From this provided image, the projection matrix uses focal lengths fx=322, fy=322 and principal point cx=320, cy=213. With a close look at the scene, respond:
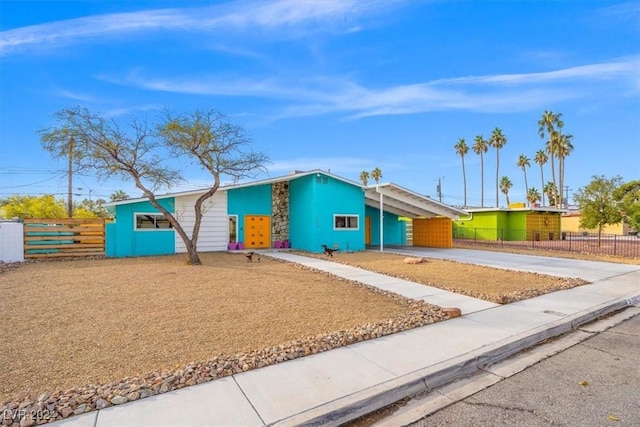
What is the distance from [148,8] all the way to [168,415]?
396 inches

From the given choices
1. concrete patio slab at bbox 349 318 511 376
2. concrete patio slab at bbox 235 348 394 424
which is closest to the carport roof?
concrete patio slab at bbox 349 318 511 376

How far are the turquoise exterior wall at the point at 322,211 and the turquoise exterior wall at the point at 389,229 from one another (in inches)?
207

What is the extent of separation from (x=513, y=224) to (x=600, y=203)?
25.4ft

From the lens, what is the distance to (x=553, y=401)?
314cm

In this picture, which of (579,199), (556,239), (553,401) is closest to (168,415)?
(553,401)

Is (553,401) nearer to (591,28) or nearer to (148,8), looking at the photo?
(148,8)

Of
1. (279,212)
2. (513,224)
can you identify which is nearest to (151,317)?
(279,212)

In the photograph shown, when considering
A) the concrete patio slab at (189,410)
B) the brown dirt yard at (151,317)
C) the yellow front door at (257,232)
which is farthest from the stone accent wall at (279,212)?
the concrete patio slab at (189,410)

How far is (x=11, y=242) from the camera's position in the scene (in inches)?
506

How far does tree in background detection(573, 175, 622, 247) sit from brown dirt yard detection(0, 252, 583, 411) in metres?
14.6

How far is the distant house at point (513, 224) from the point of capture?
2650 cm

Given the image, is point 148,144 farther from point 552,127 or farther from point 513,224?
point 552,127

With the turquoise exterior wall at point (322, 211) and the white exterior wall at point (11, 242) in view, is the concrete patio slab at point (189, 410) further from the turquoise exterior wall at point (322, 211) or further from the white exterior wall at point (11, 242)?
the white exterior wall at point (11, 242)

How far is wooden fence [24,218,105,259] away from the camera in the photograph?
43.3 feet
